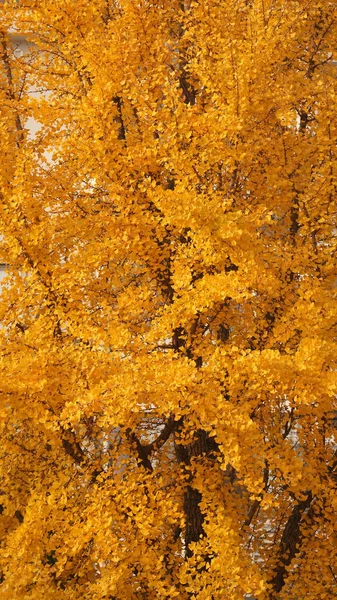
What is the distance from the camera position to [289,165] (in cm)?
678

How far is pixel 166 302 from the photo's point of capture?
692 centimetres

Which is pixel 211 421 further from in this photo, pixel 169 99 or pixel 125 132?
pixel 125 132

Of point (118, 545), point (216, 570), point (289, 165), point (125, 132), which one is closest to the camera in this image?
point (118, 545)

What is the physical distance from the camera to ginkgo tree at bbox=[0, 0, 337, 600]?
5.27 m

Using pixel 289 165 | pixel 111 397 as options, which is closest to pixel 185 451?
pixel 111 397

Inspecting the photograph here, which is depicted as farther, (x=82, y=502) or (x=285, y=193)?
(x=285, y=193)

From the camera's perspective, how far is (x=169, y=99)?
19.0ft

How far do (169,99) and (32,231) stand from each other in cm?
160

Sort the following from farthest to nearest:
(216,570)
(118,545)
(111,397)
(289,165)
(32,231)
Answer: (289,165)
(32,231)
(216,570)
(118,545)
(111,397)

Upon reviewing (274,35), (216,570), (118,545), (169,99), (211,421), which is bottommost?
(216,570)

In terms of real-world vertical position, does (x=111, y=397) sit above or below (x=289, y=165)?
below

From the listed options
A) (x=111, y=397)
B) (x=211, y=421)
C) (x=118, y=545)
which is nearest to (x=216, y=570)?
(x=118, y=545)

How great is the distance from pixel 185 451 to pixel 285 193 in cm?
271

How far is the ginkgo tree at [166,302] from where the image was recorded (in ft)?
17.3
